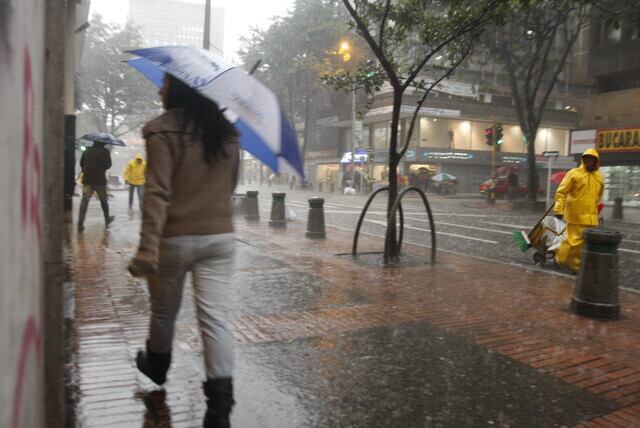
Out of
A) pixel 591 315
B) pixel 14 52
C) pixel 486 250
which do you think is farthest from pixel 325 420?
pixel 486 250

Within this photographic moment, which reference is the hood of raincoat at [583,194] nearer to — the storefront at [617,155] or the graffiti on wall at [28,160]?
the graffiti on wall at [28,160]

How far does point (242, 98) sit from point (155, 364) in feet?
5.38

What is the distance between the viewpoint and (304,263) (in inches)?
318

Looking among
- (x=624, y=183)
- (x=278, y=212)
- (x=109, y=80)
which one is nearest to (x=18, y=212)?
(x=278, y=212)

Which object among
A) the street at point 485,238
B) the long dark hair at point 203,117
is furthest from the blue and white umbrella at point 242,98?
the street at point 485,238

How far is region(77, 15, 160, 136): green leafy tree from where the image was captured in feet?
129

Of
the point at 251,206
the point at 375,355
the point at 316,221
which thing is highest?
the point at 251,206

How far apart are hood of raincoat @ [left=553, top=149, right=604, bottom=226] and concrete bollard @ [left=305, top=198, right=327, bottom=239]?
16.4 ft

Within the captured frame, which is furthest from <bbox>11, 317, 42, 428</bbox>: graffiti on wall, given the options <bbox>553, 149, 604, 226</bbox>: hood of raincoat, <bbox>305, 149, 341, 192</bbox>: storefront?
<bbox>305, 149, 341, 192</bbox>: storefront

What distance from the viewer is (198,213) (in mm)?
2795

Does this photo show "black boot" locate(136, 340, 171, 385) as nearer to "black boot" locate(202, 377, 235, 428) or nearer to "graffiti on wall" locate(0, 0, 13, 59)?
"black boot" locate(202, 377, 235, 428)

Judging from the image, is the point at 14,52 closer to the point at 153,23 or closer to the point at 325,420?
the point at 325,420

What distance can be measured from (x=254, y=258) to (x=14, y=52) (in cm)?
717

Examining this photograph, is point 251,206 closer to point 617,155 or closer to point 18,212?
point 18,212
